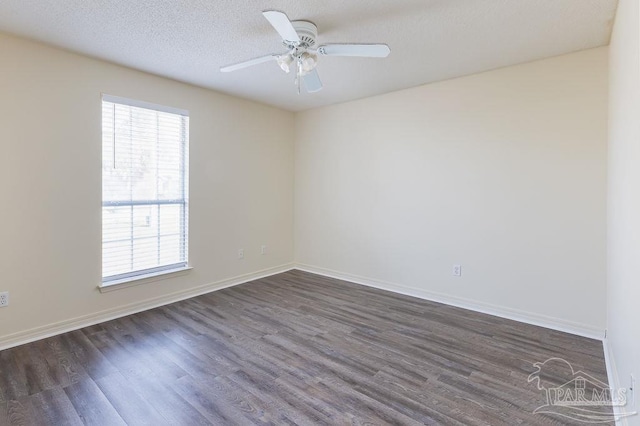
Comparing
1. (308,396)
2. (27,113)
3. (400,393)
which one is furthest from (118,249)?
(400,393)

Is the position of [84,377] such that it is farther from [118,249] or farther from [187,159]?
[187,159]

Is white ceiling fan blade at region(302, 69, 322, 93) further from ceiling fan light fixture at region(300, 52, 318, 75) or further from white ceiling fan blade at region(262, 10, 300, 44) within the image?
white ceiling fan blade at region(262, 10, 300, 44)

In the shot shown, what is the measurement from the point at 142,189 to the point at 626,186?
3858 millimetres

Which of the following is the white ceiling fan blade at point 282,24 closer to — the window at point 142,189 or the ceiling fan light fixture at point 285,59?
the ceiling fan light fixture at point 285,59

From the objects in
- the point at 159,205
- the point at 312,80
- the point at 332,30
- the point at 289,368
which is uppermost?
the point at 332,30

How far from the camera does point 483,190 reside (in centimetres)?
332

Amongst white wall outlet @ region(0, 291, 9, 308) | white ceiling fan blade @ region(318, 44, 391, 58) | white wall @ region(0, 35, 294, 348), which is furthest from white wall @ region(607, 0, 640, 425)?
Answer: white wall outlet @ region(0, 291, 9, 308)

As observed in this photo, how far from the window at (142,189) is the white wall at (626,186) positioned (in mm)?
3731

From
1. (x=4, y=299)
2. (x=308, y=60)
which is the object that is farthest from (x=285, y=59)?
(x=4, y=299)

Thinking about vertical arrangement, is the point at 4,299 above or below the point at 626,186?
below

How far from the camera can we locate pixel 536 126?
9.80 feet

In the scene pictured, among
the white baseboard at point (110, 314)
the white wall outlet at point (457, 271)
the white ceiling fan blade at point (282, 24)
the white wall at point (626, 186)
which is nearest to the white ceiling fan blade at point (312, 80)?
the white ceiling fan blade at point (282, 24)

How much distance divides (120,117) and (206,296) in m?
2.12

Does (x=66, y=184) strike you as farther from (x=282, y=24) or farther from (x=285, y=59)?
(x=282, y=24)
